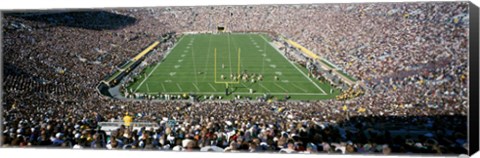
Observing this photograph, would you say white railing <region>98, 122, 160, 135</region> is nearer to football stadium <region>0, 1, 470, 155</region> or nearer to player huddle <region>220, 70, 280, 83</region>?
football stadium <region>0, 1, 470, 155</region>

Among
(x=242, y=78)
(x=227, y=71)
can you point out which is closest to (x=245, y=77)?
(x=242, y=78)

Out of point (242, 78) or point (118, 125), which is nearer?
point (118, 125)

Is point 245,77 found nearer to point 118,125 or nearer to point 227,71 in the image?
point 227,71

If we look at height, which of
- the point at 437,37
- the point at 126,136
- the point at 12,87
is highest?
the point at 437,37

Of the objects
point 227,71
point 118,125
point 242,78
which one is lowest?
point 118,125

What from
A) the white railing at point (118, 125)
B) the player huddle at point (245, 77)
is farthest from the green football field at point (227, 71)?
the white railing at point (118, 125)

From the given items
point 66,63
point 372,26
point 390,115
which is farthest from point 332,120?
point 66,63

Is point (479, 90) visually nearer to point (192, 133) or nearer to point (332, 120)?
point (332, 120)

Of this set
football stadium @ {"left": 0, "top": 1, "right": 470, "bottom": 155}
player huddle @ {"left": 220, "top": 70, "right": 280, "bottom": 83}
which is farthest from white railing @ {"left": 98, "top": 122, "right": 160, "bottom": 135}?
player huddle @ {"left": 220, "top": 70, "right": 280, "bottom": 83}
